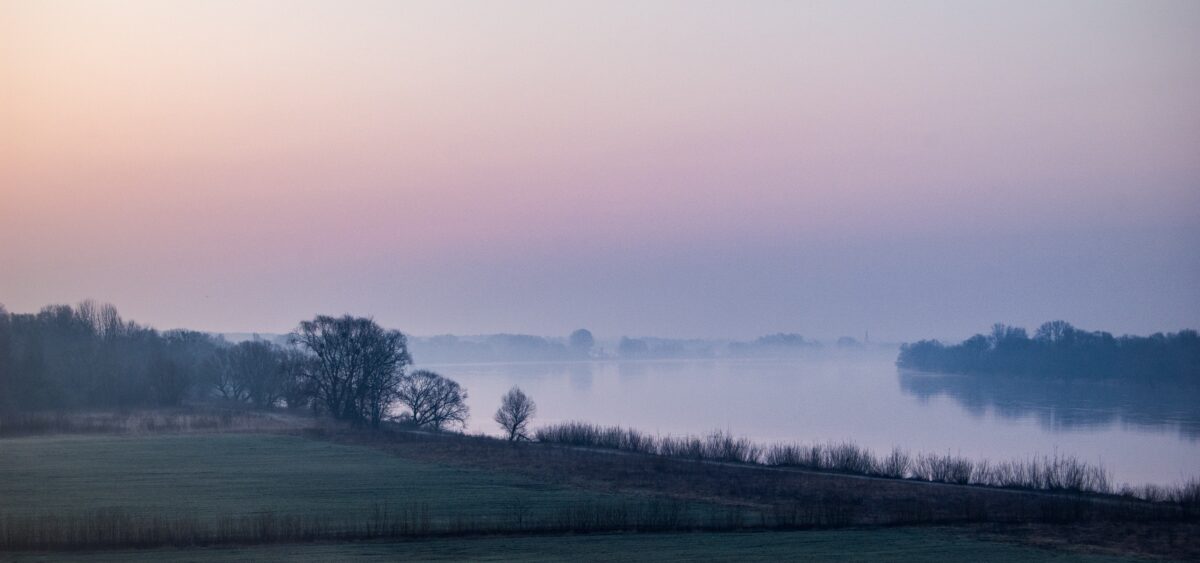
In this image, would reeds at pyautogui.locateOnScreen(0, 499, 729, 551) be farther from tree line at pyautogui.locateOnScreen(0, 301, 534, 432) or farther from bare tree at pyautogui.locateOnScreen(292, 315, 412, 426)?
bare tree at pyautogui.locateOnScreen(292, 315, 412, 426)

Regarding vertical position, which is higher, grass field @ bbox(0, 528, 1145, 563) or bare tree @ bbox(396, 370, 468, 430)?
bare tree @ bbox(396, 370, 468, 430)

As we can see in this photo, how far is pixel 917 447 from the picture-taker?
170 feet

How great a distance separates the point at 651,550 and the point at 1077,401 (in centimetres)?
6608

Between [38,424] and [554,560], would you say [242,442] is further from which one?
[554,560]

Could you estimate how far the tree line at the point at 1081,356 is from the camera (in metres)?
91.8

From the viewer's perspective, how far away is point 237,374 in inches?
3302

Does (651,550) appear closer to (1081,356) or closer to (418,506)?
(418,506)

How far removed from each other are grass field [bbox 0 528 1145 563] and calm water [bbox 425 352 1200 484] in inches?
852

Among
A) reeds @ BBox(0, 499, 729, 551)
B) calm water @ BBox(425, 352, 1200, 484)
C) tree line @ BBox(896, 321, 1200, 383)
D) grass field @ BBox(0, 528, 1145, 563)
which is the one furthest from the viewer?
tree line @ BBox(896, 321, 1200, 383)

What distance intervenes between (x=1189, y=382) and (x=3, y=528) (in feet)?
293

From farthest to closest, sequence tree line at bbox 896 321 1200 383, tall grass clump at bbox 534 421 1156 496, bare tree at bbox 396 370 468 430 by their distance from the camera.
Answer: tree line at bbox 896 321 1200 383 → bare tree at bbox 396 370 468 430 → tall grass clump at bbox 534 421 1156 496

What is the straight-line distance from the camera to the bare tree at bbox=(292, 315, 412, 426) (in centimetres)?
6406

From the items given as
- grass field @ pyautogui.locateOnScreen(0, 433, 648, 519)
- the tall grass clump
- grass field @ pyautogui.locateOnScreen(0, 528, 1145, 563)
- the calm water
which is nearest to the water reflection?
the calm water

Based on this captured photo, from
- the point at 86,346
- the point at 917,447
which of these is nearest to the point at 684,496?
the point at 917,447
